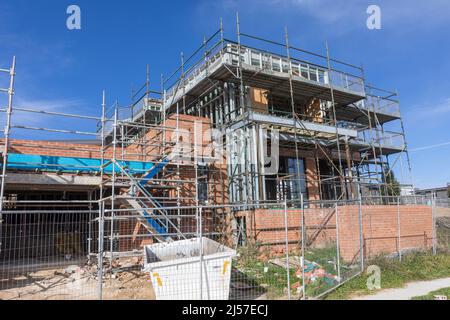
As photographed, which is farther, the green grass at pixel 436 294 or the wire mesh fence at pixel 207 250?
the green grass at pixel 436 294

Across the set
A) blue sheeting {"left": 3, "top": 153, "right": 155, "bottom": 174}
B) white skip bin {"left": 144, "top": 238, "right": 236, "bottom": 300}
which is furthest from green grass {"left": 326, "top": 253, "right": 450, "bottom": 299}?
blue sheeting {"left": 3, "top": 153, "right": 155, "bottom": 174}

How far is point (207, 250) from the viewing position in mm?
8023

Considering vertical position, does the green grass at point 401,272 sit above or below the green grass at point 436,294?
above

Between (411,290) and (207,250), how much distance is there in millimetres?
Answer: 4600

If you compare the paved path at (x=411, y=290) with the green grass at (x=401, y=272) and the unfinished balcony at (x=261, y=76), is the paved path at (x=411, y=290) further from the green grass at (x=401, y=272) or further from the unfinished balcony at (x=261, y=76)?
the unfinished balcony at (x=261, y=76)

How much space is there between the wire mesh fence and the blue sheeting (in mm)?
1113

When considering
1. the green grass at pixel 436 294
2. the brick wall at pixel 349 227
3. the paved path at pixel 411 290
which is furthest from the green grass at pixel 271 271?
the green grass at pixel 436 294

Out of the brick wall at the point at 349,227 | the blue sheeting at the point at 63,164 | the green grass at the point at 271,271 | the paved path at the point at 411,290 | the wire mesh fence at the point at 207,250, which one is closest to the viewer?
the wire mesh fence at the point at 207,250

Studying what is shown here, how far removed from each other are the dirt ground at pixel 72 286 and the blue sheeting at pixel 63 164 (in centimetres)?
302

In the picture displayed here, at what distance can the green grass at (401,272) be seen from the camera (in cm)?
780

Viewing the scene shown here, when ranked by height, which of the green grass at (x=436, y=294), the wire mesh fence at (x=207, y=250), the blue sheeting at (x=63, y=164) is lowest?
the green grass at (x=436, y=294)

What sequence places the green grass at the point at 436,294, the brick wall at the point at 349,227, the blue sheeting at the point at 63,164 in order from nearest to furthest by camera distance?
1. the green grass at the point at 436,294
2. the blue sheeting at the point at 63,164
3. the brick wall at the point at 349,227

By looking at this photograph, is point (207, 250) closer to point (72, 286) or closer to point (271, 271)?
point (271, 271)

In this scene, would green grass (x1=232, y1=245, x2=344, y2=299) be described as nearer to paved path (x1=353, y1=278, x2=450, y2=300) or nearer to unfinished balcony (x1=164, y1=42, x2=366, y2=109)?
paved path (x1=353, y1=278, x2=450, y2=300)
